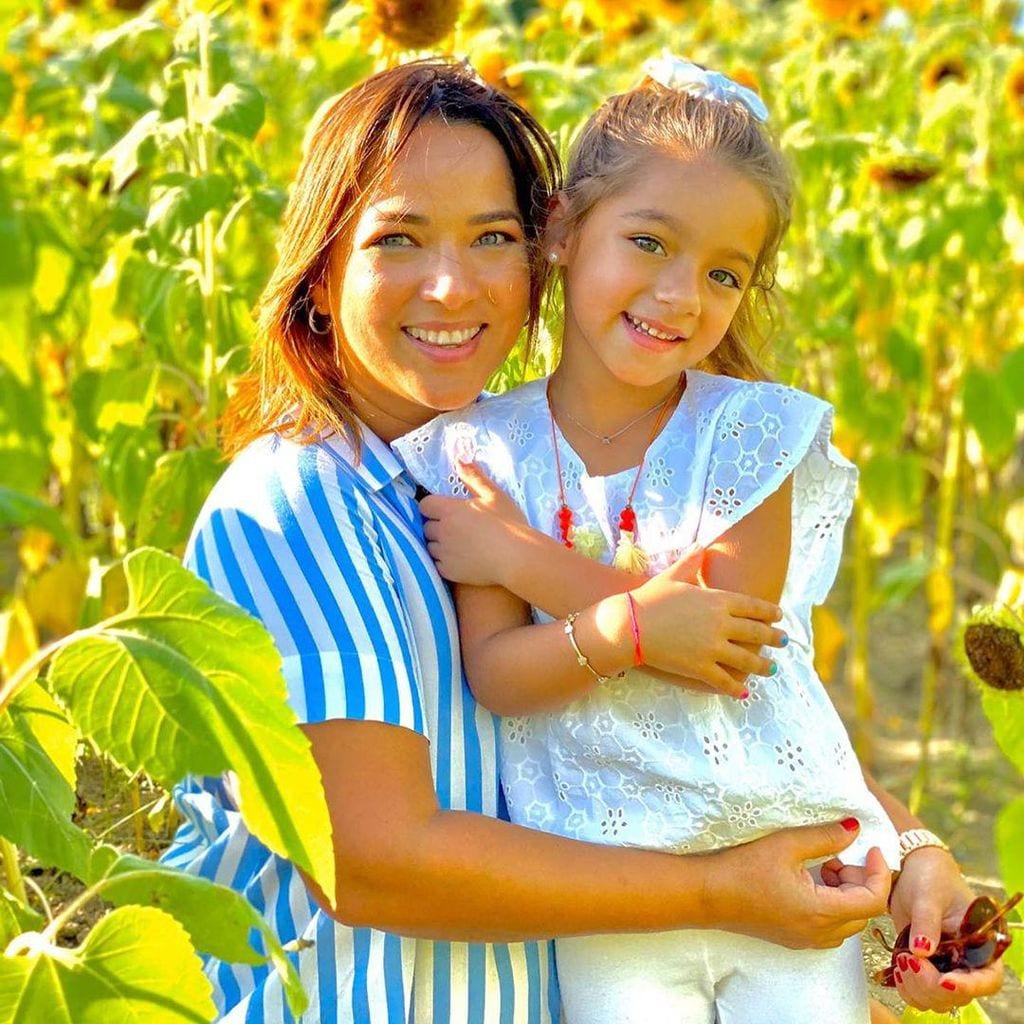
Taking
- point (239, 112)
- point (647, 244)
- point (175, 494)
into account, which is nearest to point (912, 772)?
point (175, 494)

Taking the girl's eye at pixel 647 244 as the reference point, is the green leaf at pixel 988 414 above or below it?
above

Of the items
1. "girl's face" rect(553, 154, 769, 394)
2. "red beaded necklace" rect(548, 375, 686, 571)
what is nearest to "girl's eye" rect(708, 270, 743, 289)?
"girl's face" rect(553, 154, 769, 394)

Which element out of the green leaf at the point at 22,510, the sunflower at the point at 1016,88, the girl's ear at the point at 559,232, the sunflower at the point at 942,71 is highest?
the sunflower at the point at 942,71

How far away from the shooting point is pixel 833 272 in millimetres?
3180

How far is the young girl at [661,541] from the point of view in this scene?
1.42 metres

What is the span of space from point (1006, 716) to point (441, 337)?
542 mm

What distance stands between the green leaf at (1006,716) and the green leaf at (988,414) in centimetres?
176

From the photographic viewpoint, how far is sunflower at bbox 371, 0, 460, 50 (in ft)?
7.13

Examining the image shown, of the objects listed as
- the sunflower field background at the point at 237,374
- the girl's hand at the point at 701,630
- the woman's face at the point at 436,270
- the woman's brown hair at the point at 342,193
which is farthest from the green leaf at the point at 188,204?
the girl's hand at the point at 701,630

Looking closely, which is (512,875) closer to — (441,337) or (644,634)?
(644,634)

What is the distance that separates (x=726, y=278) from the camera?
152 cm

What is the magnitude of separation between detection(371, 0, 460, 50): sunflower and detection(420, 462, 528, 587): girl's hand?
0.88 metres

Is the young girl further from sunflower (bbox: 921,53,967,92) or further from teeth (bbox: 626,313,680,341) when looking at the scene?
sunflower (bbox: 921,53,967,92)

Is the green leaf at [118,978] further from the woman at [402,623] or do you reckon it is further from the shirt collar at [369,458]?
the shirt collar at [369,458]
